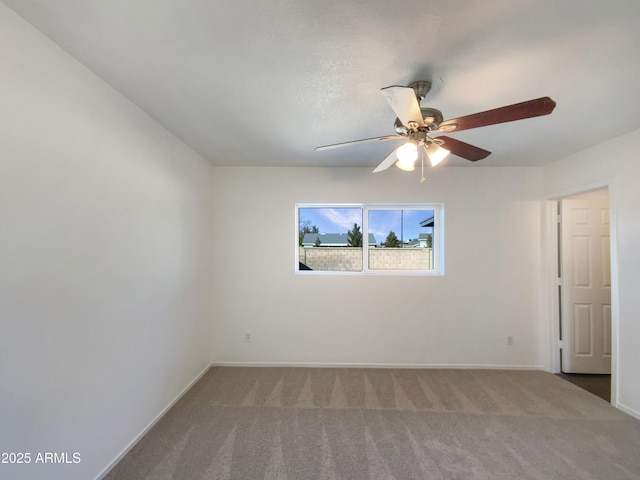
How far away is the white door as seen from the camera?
119 inches

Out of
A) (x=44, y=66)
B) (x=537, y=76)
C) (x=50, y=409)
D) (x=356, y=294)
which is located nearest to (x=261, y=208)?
(x=356, y=294)

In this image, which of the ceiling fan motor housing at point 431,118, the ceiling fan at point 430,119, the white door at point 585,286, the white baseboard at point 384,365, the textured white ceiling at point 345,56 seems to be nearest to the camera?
the textured white ceiling at point 345,56

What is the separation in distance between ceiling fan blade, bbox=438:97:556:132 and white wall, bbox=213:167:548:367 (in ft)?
5.86

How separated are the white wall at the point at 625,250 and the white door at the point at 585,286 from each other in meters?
0.68

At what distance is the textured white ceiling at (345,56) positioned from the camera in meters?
1.11

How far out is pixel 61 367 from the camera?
4.52ft

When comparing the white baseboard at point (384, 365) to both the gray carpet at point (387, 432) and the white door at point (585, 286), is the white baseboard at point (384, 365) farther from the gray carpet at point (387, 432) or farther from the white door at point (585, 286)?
the white door at point (585, 286)

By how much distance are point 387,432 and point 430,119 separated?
222 cm

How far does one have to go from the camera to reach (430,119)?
60.4 inches

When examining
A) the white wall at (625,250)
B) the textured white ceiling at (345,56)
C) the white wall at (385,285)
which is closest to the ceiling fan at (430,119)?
the textured white ceiling at (345,56)

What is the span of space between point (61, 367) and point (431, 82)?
8.27 feet

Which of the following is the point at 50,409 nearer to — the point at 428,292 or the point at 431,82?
the point at 431,82

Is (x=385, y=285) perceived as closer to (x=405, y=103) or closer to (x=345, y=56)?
(x=405, y=103)

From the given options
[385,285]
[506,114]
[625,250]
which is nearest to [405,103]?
[506,114]
